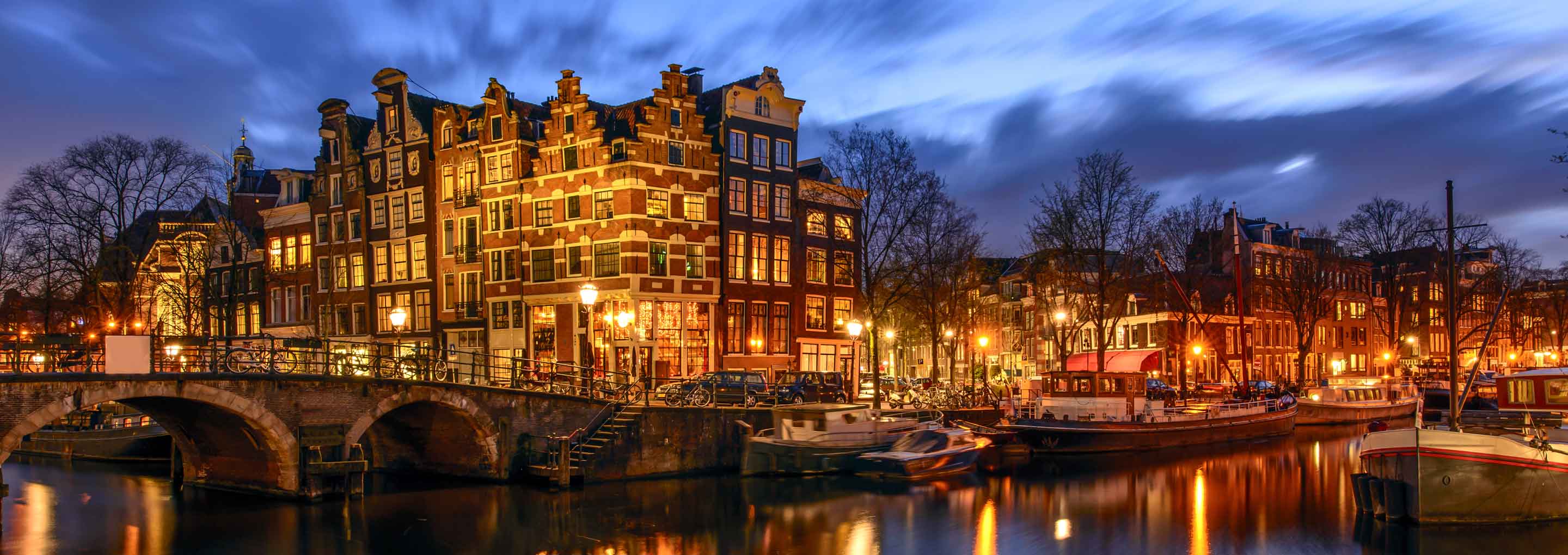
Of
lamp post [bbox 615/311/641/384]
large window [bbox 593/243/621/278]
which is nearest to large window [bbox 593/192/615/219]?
large window [bbox 593/243/621/278]

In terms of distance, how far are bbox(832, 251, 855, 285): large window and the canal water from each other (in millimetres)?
15638

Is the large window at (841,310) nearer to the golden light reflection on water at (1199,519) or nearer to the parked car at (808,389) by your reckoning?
the parked car at (808,389)

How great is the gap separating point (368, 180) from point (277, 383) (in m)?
30.8

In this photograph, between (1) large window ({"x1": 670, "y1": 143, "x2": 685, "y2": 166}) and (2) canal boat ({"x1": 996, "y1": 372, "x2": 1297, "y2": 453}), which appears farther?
(1) large window ({"x1": 670, "y1": 143, "x2": 685, "y2": 166})

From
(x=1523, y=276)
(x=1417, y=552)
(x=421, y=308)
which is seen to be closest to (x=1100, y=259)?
(x=1417, y=552)

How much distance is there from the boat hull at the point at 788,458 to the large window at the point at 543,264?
60.2 feet

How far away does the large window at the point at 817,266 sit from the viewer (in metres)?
57.0

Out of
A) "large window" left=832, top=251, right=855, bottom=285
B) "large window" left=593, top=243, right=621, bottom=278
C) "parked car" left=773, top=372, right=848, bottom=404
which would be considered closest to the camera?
"parked car" left=773, top=372, right=848, bottom=404

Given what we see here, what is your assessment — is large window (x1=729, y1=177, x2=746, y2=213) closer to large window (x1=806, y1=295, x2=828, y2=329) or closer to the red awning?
large window (x1=806, y1=295, x2=828, y2=329)

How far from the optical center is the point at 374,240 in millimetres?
61250

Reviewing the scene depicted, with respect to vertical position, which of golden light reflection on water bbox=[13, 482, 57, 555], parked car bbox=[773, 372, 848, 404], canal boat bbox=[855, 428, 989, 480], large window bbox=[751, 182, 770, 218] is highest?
large window bbox=[751, 182, 770, 218]

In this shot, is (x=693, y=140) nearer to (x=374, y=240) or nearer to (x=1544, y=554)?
(x=374, y=240)

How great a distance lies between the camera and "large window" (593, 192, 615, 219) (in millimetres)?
51375

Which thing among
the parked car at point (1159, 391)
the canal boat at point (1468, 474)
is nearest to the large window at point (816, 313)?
the parked car at point (1159, 391)
